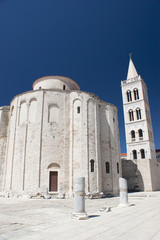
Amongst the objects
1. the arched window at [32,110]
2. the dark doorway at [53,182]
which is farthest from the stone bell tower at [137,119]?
the arched window at [32,110]

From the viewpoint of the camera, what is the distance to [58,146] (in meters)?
20.0

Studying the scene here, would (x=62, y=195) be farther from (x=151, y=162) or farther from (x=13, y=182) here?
(x=151, y=162)

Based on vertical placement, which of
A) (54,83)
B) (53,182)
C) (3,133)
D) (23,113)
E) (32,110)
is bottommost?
(53,182)

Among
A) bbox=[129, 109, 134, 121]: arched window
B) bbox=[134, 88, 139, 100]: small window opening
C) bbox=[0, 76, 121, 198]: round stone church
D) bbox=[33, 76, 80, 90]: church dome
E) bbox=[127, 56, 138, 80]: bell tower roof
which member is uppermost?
bbox=[127, 56, 138, 80]: bell tower roof

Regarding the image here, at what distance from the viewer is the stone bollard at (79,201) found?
7.85 meters

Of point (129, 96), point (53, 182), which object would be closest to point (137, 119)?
point (129, 96)

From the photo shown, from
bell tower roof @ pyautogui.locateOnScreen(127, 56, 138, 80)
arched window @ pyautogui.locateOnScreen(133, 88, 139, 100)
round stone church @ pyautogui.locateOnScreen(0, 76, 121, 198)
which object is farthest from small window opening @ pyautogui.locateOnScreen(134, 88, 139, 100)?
round stone church @ pyautogui.locateOnScreen(0, 76, 121, 198)

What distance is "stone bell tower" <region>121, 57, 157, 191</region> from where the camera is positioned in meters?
45.6

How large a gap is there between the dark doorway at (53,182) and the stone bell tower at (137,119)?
28.7 meters

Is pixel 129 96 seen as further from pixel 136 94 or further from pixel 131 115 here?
pixel 131 115

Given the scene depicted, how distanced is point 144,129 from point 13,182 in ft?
115

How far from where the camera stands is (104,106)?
24.4 m

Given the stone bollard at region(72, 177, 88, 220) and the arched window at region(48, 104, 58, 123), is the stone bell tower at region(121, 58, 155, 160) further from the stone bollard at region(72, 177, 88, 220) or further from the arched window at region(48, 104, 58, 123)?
the stone bollard at region(72, 177, 88, 220)

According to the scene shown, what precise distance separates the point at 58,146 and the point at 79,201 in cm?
1193
